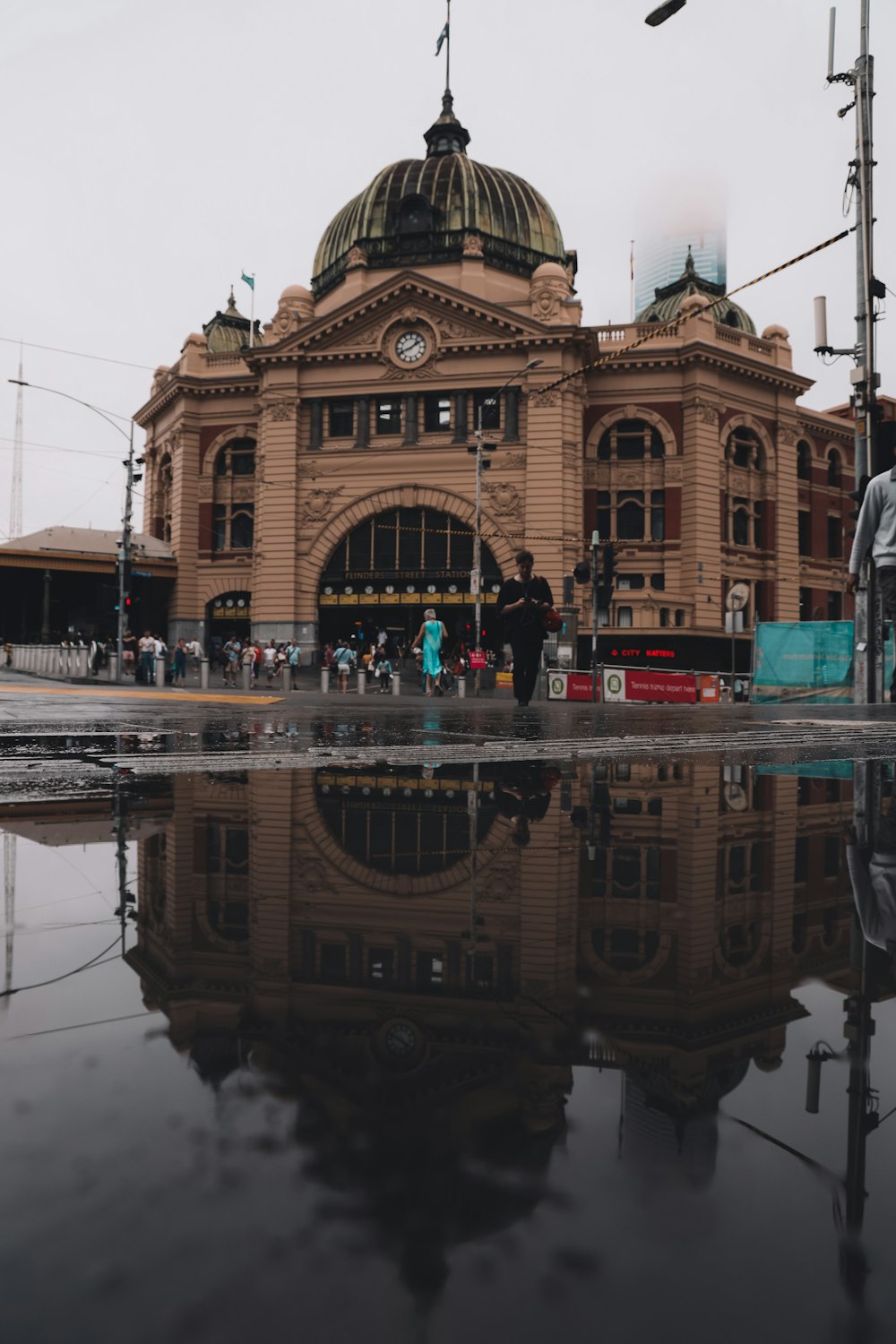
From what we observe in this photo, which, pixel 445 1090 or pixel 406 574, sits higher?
pixel 406 574

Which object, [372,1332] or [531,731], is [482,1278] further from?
[531,731]

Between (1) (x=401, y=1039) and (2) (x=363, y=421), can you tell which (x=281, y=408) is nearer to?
(2) (x=363, y=421)

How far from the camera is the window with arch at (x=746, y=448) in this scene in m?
39.2

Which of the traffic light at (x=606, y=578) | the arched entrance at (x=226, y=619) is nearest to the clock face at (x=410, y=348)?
the arched entrance at (x=226, y=619)

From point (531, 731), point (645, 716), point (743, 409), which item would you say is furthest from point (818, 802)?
point (743, 409)

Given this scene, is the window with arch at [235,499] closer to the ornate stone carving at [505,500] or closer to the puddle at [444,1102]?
the ornate stone carving at [505,500]

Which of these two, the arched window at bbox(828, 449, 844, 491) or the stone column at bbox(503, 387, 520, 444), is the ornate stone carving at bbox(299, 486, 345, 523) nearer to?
the stone column at bbox(503, 387, 520, 444)

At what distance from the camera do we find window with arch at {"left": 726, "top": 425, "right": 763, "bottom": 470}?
129 ft

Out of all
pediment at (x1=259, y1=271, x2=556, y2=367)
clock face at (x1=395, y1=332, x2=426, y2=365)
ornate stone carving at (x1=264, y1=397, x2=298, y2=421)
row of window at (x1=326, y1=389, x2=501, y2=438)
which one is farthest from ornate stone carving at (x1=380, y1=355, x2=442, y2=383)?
ornate stone carving at (x1=264, y1=397, x2=298, y2=421)

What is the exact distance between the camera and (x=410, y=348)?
125 feet

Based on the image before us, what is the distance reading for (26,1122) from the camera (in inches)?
33.4

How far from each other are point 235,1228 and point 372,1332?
14 centimetres

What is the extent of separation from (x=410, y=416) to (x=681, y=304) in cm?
1485

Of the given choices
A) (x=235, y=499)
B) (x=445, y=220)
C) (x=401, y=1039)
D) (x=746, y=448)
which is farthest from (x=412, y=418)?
(x=401, y=1039)
